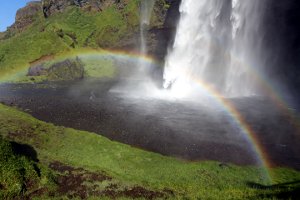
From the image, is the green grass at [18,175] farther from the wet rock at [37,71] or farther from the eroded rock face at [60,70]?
the wet rock at [37,71]

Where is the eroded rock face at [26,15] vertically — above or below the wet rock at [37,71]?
above

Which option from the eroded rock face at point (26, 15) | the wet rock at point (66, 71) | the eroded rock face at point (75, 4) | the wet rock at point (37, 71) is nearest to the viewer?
the wet rock at point (66, 71)

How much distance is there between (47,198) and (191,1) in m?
51.0

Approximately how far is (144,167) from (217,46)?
43.0 metres

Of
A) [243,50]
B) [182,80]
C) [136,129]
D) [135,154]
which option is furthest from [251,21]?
[135,154]

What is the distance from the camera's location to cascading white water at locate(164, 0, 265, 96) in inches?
2402

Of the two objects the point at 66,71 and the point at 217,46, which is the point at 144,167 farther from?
the point at 66,71

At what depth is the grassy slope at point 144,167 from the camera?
2028 cm

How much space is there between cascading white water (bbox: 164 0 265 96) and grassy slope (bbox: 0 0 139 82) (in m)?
40.2

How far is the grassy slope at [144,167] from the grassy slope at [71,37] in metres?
71.3

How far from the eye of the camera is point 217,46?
6312cm

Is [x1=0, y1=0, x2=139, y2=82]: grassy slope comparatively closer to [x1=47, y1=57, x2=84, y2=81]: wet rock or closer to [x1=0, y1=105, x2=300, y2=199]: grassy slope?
[x1=47, y1=57, x2=84, y2=81]: wet rock

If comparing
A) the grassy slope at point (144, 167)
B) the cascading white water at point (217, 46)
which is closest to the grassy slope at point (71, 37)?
the cascading white water at point (217, 46)

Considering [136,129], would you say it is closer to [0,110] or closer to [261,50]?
[0,110]
